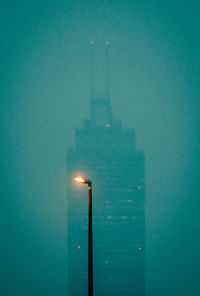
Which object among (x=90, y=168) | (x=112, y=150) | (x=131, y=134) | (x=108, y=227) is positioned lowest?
(x=108, y=227)

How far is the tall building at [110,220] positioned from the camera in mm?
165250

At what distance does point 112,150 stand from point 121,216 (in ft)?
161

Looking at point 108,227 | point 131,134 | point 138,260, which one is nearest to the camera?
point 138,260

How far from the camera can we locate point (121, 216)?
170 m

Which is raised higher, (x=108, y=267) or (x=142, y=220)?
(x=142, y=220)

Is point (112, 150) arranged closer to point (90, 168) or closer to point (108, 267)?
point (90, 168)

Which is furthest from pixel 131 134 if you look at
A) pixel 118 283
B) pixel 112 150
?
pixel 118 283

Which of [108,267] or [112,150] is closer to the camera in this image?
[108,267]

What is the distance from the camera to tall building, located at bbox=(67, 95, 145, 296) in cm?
16525

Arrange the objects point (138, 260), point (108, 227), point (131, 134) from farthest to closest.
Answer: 1. point (131, 134)
2. point (108, 227)
3. point (138, 260)

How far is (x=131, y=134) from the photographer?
625 ft

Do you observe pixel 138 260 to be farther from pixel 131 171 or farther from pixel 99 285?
pixel 131 171

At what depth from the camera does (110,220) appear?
17688 cm

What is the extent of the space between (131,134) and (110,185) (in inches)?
1633
